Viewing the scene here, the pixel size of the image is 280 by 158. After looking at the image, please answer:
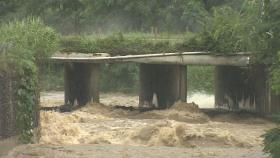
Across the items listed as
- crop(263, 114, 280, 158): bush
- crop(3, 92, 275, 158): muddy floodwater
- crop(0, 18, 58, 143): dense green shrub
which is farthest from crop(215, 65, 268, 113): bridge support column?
crop(263, 114, 280, 158): bush

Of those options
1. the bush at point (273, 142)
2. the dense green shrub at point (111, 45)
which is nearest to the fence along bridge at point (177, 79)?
the dense green shrub at point (111, 45)

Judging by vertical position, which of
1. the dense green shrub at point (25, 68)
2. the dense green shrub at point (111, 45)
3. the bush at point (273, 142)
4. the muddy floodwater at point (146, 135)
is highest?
the dense green shrub at point (111, 45)

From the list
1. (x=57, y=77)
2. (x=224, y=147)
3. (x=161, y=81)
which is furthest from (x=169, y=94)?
(x=57, y=77)

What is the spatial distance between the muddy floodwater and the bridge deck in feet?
7.53

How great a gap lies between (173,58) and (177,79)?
4200 millimetres

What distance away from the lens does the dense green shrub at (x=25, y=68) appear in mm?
16438

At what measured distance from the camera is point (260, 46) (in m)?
14.3

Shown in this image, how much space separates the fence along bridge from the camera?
28531mm

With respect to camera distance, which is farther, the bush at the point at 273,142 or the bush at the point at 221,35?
the bush at the point at 221,35

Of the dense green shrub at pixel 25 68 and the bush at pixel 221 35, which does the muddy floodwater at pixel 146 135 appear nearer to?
the dense green shrub at pixel 25 68

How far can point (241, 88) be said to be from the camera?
3108 cm

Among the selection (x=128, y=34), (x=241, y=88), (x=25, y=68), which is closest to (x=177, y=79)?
(x=128, y=34)

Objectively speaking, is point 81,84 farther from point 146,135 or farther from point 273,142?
point 273,142

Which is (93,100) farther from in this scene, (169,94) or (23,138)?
(23,138)
